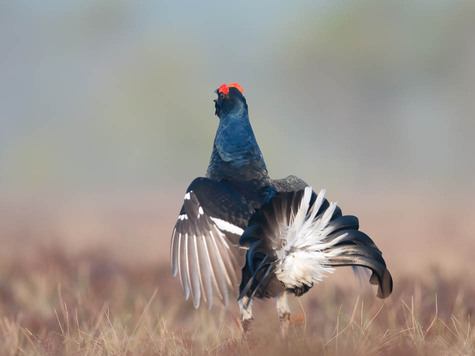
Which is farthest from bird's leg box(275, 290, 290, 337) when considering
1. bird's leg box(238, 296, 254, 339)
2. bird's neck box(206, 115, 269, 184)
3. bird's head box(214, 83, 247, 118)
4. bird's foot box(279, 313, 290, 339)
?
bird's head box(214, 83, 247, 118)

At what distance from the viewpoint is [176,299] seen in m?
5.86

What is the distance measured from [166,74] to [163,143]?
4127 millimetres

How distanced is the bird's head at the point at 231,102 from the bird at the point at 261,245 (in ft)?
2.12

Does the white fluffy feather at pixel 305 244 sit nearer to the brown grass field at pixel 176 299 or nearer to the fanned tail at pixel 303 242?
the fanned tail at pixel 303 242

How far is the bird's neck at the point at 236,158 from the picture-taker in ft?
13.2

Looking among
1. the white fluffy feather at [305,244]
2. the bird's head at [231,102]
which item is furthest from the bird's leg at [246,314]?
the bird's head at [231,102]

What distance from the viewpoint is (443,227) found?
9.02 m

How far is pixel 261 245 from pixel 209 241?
14.3 inches

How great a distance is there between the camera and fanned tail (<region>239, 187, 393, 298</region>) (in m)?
3.43

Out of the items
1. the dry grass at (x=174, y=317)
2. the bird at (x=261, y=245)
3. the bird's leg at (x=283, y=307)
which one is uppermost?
the bird at (x=261, y=245)

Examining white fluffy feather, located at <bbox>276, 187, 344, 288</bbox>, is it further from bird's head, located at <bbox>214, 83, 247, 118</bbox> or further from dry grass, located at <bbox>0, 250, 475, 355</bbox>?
bird's head, located at <bbox>214, 83, 247, 118</bbox>

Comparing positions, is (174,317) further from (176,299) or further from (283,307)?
(283,307)

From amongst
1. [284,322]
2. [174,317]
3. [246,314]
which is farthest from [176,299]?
[284,322]

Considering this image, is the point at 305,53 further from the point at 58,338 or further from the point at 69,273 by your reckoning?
the point at 58,338
